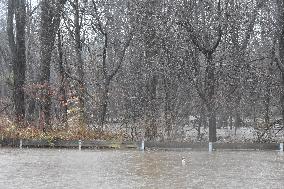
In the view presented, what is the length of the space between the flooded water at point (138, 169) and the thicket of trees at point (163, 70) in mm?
3577

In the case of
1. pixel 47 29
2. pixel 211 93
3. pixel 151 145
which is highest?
pixel 47 29

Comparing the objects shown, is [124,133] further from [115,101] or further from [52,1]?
[52,1]

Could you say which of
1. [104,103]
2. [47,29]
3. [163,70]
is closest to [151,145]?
[104,103]

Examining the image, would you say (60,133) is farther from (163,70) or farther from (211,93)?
(211,93)

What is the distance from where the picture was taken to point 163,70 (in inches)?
941

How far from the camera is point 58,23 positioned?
26.9 metres

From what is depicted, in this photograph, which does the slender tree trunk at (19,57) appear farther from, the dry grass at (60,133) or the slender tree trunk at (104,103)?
the slender tree trunk at (104,103)

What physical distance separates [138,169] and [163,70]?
9856mm

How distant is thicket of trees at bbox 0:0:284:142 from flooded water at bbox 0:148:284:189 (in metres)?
3.58

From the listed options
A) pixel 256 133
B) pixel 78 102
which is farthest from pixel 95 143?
pixel 256 133

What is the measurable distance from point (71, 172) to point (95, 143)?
6.79 metres

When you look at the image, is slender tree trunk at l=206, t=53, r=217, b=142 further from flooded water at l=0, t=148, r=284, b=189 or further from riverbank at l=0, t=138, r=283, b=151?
flooded water at l=0, t=148, r=284, b=189

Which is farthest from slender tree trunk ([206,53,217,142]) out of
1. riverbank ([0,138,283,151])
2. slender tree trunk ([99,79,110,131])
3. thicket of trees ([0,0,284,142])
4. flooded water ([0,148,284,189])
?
slender tree trunk ([99,79,110,131])

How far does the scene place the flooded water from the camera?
475 inches
